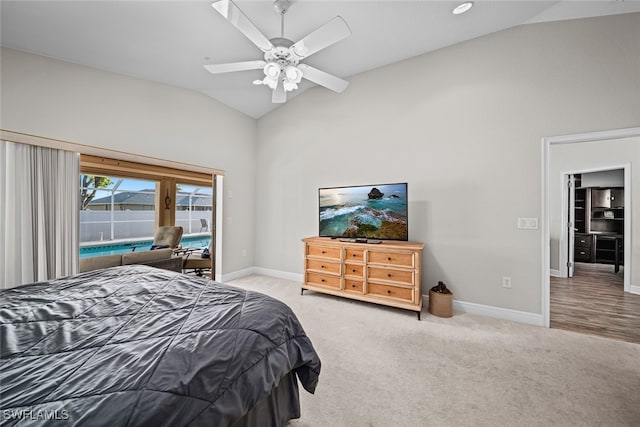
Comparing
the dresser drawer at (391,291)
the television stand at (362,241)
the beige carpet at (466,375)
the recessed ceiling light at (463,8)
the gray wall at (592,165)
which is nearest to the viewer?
the beige carpet at (466,375)

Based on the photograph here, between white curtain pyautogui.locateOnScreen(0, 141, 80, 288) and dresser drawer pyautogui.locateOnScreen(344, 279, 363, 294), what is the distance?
10.2 ft

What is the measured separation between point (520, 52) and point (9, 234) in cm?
548

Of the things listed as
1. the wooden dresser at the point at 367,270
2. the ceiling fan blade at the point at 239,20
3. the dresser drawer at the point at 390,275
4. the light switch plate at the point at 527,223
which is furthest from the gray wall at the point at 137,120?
the light switch plate at the point at 527,223

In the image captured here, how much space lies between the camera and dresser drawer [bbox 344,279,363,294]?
→ 124 inches

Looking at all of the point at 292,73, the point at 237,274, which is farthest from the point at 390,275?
the point at 237,274

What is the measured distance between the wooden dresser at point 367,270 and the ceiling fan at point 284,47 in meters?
1.94

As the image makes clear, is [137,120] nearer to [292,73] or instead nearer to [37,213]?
[37,213]

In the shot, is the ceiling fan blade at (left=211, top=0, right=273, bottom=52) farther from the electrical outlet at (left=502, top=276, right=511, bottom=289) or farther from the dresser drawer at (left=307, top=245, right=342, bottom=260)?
the electrical outlet at (left=502, top=276, right=511, bottom=289)

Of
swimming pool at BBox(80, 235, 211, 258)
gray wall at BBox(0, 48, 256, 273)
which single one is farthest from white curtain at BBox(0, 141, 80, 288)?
swimming pool at BBox(80, 235, 211, 258)

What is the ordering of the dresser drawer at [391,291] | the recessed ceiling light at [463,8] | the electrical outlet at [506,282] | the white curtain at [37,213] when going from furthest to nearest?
the dresser drawer at [391,291]
the electrical outlet at [506,282]
the recessed ceiling light at [463,8]
the white curtain at [37,213]

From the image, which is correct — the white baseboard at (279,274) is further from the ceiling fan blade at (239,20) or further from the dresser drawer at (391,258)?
the ceiling fan blade at (239,20)

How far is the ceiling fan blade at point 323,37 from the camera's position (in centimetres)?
172

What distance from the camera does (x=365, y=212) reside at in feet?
10.7

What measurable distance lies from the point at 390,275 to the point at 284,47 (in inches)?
103
